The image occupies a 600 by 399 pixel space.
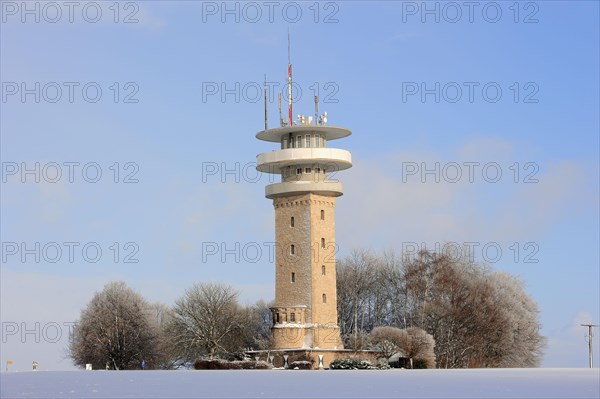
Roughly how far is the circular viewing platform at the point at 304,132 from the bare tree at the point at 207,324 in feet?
52.7

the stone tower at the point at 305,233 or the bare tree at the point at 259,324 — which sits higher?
the stone tower at the point at 305,233

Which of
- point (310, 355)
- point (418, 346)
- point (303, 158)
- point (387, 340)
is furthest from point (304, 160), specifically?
point (418, 346)

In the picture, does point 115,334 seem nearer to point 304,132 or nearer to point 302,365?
point 302,365

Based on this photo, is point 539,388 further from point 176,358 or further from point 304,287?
point 176,358

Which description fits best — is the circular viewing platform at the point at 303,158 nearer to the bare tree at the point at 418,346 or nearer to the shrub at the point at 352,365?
the bare tree at the point at 418,346

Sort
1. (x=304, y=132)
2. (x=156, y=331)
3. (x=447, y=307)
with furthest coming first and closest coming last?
1. (x=156, y=331)
2. (x=447, y=307)
3. (x=304, y=132)

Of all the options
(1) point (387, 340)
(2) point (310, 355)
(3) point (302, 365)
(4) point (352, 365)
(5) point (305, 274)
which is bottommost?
(3) point (302, 365)

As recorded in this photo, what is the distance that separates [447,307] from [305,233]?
1470 centimetres

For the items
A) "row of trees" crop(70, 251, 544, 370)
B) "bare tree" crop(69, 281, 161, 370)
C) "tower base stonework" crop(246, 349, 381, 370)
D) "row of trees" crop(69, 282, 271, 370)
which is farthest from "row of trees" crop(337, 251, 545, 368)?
"bare tree" crop(69, 281, 161, 370)

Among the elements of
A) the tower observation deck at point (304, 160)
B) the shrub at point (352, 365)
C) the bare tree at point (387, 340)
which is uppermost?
the tower observation deck at point (304, 160)

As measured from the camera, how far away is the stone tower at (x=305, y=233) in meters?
77.5

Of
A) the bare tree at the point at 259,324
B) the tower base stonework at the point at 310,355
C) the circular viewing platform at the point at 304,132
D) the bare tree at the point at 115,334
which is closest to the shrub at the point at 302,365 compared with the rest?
Answer: the tower base stonework at the point at 310,355

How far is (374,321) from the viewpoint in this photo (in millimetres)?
94625

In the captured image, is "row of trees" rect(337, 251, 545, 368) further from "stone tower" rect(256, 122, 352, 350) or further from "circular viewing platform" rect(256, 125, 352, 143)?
"circular viewing platform" rect(256, 125, 352, 143)
